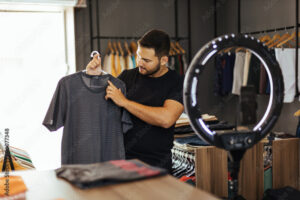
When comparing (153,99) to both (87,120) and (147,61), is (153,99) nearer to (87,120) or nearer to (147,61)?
(147,61)

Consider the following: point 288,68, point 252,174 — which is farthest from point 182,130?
point 288,68

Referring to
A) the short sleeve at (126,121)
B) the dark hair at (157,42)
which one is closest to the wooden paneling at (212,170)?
the short sleeve at (126,121)

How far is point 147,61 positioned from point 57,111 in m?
0.57

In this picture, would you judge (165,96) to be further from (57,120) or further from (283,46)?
(283,46)

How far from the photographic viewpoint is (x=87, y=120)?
83.5 inches

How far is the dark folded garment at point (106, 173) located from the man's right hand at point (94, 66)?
0.90 meters

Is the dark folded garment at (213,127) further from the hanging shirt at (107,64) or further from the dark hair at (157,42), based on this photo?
the hanging shirt at (107,64)

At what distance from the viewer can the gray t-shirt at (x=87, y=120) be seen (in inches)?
82.1

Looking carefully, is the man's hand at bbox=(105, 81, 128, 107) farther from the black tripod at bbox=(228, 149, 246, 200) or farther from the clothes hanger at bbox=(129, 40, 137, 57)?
the clothes hanger at bbox=(129, 40, 137, 57)

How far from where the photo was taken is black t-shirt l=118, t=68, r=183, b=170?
2219 millimetres

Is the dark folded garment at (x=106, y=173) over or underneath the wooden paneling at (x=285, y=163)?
over

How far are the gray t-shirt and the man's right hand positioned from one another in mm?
32

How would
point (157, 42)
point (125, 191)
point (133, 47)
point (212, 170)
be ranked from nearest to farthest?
point (125, 191) < point (157, 42) < point (212, 170) < point (133, 47)

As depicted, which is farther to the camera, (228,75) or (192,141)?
(228,75)
